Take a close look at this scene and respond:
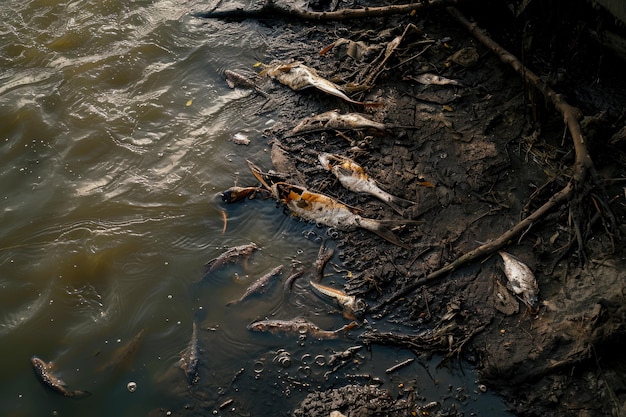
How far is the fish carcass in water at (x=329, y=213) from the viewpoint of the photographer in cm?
555

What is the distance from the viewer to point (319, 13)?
307 inches

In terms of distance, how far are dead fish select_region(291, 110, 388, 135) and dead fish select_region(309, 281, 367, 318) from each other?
6.47ft

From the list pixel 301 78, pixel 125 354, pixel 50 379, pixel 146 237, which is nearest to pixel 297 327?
pixel 125 354

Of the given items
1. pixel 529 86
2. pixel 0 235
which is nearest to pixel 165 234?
pixel 0 235

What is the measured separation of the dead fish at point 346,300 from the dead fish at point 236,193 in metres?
1.30

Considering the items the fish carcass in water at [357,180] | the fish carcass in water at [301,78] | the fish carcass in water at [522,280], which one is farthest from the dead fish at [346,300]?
the fish carcass in water at [301,78]

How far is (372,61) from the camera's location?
707 cm

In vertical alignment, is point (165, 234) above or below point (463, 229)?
below

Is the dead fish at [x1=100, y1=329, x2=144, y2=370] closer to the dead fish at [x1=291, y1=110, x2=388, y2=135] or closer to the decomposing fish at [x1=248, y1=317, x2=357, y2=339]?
the decomposing fish at [x1=248, y1=317, x2=357, y2=339]

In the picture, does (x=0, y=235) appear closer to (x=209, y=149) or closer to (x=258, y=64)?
(x=209, y=149)

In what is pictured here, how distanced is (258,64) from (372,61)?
57.4 inches

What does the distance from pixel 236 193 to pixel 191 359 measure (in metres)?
1.79

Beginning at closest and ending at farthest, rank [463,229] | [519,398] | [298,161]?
[519,398] → [463,229] → [298,161]

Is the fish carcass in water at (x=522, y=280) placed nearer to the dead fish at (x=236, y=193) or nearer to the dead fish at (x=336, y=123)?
the dead fish at (x=336, y=123)
